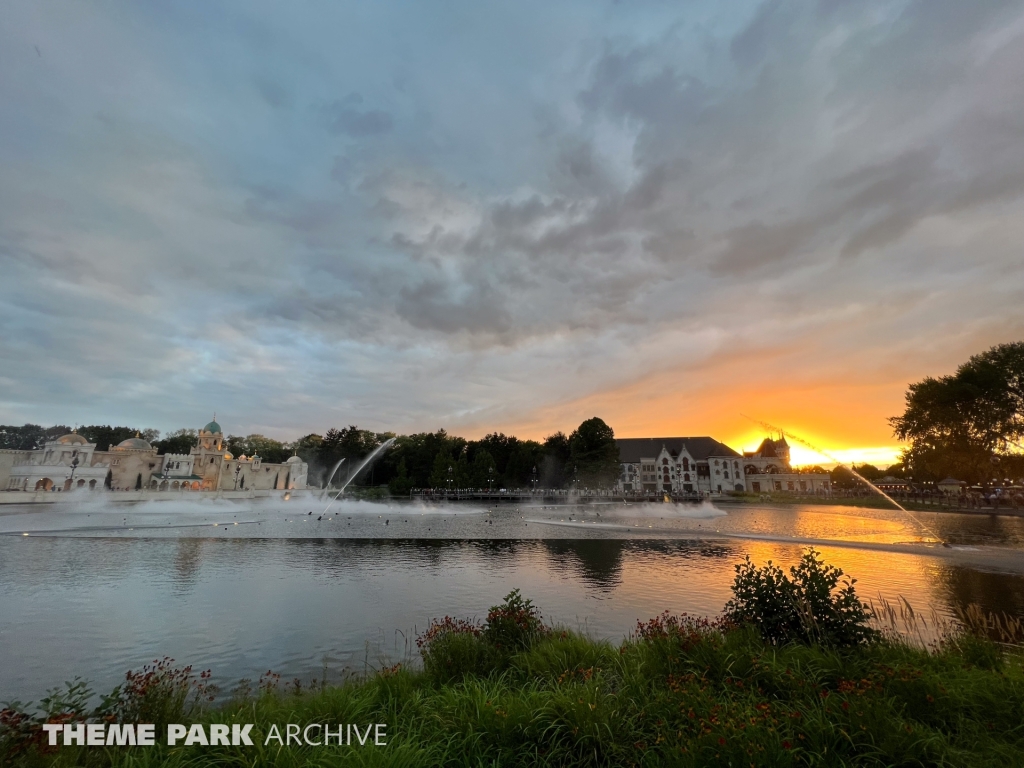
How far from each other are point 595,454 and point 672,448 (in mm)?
48220

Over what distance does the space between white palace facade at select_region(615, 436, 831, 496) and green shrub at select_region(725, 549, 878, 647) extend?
139 m

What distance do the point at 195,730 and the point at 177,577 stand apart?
22542 millimetres

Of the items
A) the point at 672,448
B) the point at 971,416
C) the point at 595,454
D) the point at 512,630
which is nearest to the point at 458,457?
the point at 595,454

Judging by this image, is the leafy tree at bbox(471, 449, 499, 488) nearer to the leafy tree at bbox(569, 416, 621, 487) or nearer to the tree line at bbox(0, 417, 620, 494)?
the tree line at bbox(0, 417, 620, 494)

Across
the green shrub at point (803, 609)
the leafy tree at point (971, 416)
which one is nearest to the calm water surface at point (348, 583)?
the green shrub at point (803, 609)

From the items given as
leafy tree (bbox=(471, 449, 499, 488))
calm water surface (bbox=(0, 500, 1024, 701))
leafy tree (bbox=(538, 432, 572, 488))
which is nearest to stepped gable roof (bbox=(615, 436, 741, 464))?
leafy tree (bbox=(538, 432, 572, 488))

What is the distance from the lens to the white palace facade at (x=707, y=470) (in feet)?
485

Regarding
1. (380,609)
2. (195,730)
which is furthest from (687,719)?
(380,609)

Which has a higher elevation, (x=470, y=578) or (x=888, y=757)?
(x=888, y=757)

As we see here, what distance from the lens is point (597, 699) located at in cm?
774

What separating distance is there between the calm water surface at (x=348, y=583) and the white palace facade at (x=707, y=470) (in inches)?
3882

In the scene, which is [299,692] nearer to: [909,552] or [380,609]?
[380,609]

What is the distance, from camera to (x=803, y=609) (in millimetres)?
10539

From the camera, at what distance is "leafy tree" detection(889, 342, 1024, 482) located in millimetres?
70312
